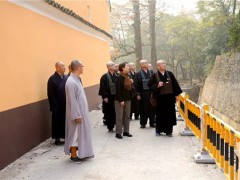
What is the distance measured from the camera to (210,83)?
21.9 meters

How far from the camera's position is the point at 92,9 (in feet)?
49.8

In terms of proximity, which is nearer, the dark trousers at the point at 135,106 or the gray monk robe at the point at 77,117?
the gray monk robe at the point at 77,117

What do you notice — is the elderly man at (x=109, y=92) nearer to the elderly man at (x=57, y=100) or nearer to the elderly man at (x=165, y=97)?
the elderly man at (x=165, y=97)

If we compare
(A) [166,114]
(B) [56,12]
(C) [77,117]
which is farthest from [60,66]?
(A) [166,114]

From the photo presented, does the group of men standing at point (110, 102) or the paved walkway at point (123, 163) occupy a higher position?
the group of men standing at point (110, 102)

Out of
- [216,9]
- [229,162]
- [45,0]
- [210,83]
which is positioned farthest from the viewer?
[216,9]

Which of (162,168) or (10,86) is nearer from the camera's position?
(162,168)

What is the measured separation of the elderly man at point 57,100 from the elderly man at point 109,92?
1731 mm

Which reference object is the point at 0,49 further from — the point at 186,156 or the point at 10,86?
the point at 186,156

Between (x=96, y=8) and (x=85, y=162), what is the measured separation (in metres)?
11.3

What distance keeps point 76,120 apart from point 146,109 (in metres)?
3.65

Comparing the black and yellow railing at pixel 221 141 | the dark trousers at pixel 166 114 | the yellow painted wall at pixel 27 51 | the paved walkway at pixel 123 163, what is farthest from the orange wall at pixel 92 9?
the black and yellow railing at pixel 221 141

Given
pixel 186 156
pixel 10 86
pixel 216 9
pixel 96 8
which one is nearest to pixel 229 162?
pixel 186 156

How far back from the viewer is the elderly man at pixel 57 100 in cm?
741
